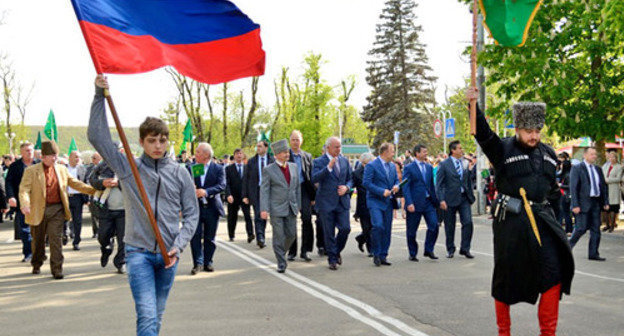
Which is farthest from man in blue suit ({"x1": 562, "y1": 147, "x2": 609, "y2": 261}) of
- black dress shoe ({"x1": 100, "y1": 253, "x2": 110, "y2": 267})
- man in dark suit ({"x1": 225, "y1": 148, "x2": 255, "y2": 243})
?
black dress shoe ({"x1": 100, "y1": 253, "x2": 110, "y2": 267})

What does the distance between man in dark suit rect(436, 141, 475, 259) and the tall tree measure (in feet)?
20.2

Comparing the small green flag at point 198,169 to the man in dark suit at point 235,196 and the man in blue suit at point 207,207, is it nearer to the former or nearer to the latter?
the man in blue suit at point 207,207

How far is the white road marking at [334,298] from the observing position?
638 centimetres

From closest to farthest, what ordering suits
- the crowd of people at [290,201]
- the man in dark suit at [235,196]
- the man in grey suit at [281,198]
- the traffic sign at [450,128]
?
the crowd of people at [290,201] → the man in grey suit at [281,198] → the man in dark suit at [235,196] → the traffic sign at [450,128]

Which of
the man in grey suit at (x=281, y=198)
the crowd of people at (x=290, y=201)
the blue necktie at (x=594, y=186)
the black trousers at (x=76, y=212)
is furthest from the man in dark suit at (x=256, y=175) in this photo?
the blue necktie at (x=594, y=186)

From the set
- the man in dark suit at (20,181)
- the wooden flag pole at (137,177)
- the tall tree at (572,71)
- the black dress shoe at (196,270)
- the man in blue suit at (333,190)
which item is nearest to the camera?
the wooden flag pole at (137,177)

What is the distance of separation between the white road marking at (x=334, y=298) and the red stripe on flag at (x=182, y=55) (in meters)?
2.64

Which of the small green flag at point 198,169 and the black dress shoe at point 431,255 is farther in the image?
the black dress shoe at point 431,255

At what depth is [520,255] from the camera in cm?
519

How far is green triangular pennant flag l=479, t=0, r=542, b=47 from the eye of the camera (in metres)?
5.99

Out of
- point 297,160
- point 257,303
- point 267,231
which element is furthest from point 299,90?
point 257,303

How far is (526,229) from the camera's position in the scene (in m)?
5.18

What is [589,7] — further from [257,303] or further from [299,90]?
[299,90]

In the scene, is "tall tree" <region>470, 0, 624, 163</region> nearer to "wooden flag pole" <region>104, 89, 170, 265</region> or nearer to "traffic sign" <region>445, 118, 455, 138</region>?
"traffic sign" <region>445, 118, 455, 138</region>
